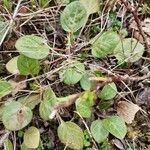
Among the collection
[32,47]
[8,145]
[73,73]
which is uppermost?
[32,47]

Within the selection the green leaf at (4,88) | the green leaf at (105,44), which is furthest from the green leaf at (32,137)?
the green leaf at (105,44)

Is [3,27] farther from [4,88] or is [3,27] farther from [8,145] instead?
[8,145]

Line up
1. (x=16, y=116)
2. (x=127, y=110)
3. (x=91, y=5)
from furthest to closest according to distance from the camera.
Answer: (x=91, y=5) < (x=127, y=110) < (x=16, y=116)

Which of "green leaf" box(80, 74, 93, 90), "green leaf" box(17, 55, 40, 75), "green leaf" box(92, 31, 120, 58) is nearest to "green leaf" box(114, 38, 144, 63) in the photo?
"green leaf" box(92, 31, 120, 58)

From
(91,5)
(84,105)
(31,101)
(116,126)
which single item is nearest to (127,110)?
(116,126)

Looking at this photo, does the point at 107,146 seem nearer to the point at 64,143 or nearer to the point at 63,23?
the point at 64,143


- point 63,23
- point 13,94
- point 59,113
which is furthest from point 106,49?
point 13,94
